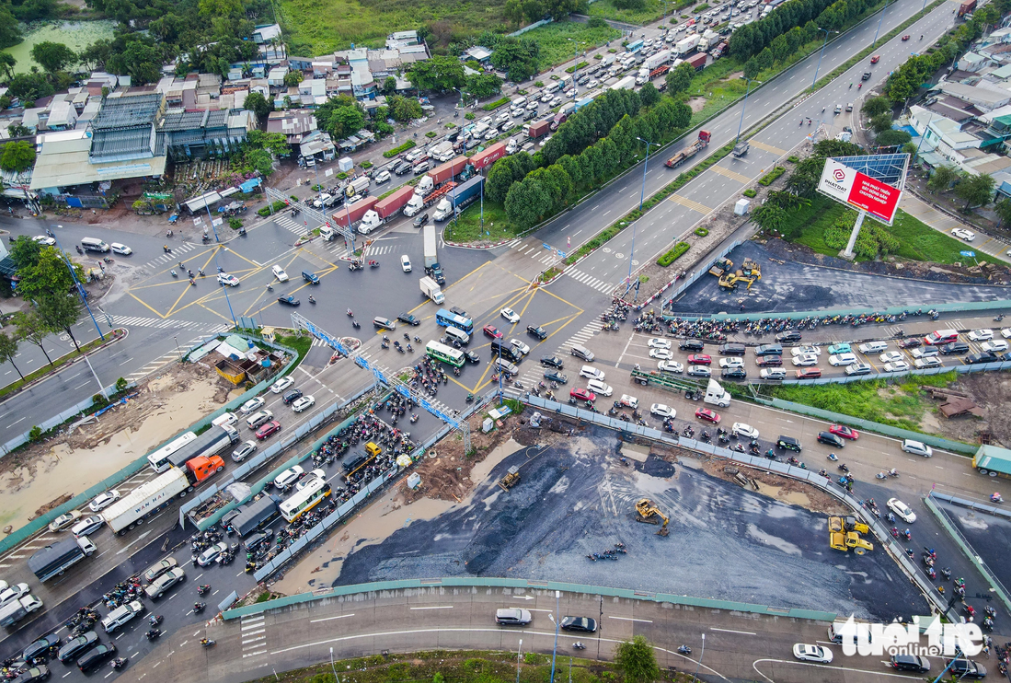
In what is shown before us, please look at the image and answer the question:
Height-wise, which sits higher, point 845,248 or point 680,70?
point 680,70

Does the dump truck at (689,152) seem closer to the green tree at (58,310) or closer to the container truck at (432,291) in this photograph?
the container truck at (432,291)

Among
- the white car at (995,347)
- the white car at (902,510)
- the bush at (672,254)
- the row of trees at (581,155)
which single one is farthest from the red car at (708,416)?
the row of trees at (581,155)

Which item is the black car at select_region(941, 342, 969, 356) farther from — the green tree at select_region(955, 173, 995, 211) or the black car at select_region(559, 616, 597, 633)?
the black car at select_region(559, 616, 597, 633)

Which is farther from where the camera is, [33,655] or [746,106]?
[746,106]

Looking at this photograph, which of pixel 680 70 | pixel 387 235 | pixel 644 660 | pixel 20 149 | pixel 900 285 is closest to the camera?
pixel 644 660

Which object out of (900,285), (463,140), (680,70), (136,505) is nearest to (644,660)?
(136,505)

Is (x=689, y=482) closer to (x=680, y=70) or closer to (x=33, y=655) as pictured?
(x=33, y=655)
